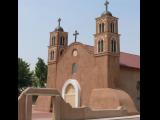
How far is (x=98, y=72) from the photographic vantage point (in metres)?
34.9

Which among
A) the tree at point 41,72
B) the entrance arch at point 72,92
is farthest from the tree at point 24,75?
the entrance arch at point 72,92

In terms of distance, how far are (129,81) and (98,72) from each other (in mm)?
4424

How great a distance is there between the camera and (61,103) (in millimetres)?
24844

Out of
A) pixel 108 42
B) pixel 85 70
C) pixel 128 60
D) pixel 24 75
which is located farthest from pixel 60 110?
pixel 24 75

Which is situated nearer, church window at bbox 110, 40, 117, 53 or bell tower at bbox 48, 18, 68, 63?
church window at bbox 110, 40, 117, 53

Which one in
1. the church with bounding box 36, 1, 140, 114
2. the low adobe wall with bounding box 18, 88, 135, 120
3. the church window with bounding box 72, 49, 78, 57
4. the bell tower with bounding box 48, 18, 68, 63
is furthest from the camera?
the bell tower with bounding box 48, 18, 68, 63

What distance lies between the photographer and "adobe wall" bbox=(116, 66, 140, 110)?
3559 centimetres

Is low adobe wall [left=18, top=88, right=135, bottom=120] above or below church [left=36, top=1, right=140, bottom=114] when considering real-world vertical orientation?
below

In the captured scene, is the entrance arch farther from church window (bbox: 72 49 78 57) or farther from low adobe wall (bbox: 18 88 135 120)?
low adobe wall (bbox: 18 88 135 120)

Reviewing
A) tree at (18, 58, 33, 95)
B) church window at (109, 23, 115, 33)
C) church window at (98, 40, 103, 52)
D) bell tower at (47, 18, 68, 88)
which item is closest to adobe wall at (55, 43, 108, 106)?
church window at (98, 40, 103, 52)

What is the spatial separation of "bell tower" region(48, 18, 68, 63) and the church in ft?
0.68
